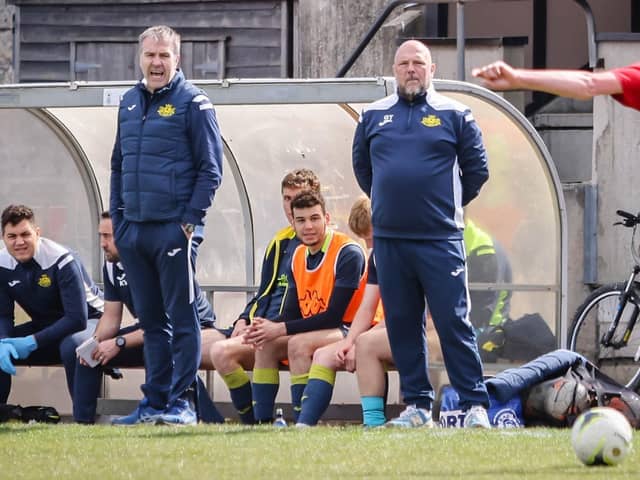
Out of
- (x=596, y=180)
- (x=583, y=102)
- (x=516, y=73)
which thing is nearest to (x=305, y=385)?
(x=516, y=73)

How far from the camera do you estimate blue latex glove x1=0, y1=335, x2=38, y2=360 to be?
11.3 metres

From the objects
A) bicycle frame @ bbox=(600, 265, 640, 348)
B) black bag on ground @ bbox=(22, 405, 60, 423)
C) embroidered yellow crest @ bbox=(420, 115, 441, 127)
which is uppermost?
embroidered yellow crest @ bbox=(420, 115, 441, 127)

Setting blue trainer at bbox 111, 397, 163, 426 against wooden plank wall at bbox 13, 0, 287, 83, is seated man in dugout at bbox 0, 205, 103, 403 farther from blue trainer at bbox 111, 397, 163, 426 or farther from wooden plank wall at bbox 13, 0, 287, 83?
wooden plank wall at bbox 13, 0, 287, 83

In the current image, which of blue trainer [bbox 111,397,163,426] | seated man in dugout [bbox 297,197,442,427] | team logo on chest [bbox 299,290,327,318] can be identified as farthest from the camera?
team logo on chest [bbox 299,290,327,318]

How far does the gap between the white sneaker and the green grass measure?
0.21 m

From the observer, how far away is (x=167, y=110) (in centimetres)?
964

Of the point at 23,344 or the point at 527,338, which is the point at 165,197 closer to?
the point at 23,344

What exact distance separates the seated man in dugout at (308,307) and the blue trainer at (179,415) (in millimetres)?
807

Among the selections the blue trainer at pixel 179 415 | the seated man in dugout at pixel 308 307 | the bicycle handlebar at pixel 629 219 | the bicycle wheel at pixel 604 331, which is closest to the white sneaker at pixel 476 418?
the seated man in dugout at pixel 308 307

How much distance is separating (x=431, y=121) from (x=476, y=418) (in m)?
1.64

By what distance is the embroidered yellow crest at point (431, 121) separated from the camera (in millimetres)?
9172

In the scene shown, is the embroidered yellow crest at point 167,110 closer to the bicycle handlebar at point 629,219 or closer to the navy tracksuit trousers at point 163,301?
the navy tracksuit trousers at point 163,301

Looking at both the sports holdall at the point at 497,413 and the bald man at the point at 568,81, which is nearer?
the bald man at the point at 568,81

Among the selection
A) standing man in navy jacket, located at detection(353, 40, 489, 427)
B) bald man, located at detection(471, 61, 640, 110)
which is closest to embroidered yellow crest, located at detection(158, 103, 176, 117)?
standing man in navy jacket, located at detection(353, 40, 489, 427)
